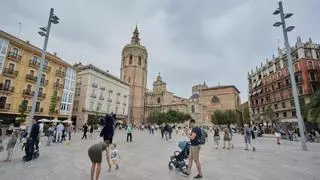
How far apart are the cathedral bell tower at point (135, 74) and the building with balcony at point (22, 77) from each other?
32423mm

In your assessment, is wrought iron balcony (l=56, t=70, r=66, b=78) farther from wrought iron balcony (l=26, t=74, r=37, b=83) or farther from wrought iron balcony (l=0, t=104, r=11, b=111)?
wrought iron balcony (l=0, t=104, r=11, b=111)

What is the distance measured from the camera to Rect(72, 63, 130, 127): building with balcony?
40.4 m

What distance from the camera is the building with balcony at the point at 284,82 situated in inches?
1393

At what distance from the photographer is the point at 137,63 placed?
67.6 meters

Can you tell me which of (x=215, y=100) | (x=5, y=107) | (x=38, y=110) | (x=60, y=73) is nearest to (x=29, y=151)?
(x=5, y=107)

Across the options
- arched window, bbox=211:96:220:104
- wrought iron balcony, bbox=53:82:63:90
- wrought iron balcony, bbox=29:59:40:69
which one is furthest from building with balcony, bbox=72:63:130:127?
arched window, bbox=211:96:220:104

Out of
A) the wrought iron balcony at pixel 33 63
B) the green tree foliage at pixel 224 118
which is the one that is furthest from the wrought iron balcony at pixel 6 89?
the green tree foliage at pixel 224 118

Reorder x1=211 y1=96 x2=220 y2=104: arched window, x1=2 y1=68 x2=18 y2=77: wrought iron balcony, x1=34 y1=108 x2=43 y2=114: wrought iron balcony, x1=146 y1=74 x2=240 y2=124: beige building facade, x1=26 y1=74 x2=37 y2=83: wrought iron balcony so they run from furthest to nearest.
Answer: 1. x1=211 y1=96 x2=220 y2=104: arched window
2. x1=146 y1=74 x2=240 y2=124: beige building facade
3. x1=34 y1=108 x2=43 y2=114: wrought iron balcony
4. x1=26 y1=74 x2=37 y2=83: wrought iron balcony
5. x1=2 y1=68 x2=18 y2=77: wrought iron balcony

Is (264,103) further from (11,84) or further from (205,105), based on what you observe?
(11,84)

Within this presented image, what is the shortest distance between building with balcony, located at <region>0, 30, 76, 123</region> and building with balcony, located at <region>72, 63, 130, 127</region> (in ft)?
18.0

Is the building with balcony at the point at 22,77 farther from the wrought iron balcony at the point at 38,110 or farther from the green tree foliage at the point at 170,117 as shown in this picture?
the green tree foliage at the point at 170,117

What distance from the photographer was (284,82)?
132ft

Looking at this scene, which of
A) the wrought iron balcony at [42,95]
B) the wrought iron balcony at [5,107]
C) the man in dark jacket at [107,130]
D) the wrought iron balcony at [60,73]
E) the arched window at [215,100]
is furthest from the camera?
the arched window at [215,100]

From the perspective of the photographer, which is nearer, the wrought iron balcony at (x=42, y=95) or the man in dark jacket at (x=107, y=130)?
the man in dark jacket at (x=107, y=130)
